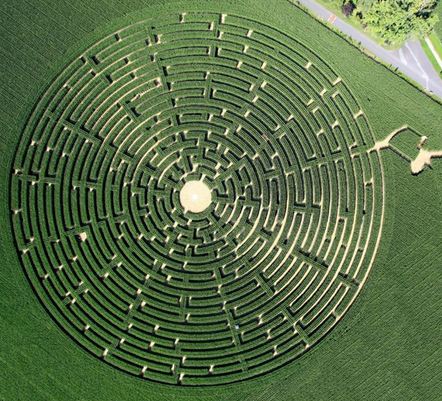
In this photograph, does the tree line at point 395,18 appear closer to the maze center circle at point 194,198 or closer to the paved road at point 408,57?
the paved road at point 408,57

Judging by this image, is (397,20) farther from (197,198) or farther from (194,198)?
(194,198)

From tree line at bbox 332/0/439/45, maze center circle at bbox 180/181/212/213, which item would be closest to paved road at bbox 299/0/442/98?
tree line at bbox 332/0/439/45

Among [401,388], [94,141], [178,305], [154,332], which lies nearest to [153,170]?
[94,141]

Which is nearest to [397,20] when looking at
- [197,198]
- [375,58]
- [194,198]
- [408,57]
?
[375,58]

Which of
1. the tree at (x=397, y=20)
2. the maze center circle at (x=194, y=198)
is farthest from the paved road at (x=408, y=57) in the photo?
the maze center circle at (x=194, y=198)

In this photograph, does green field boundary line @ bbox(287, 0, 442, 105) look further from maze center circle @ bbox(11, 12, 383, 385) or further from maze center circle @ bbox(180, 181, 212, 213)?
maze center circle @ bbox(180, 181, 212, 213)
